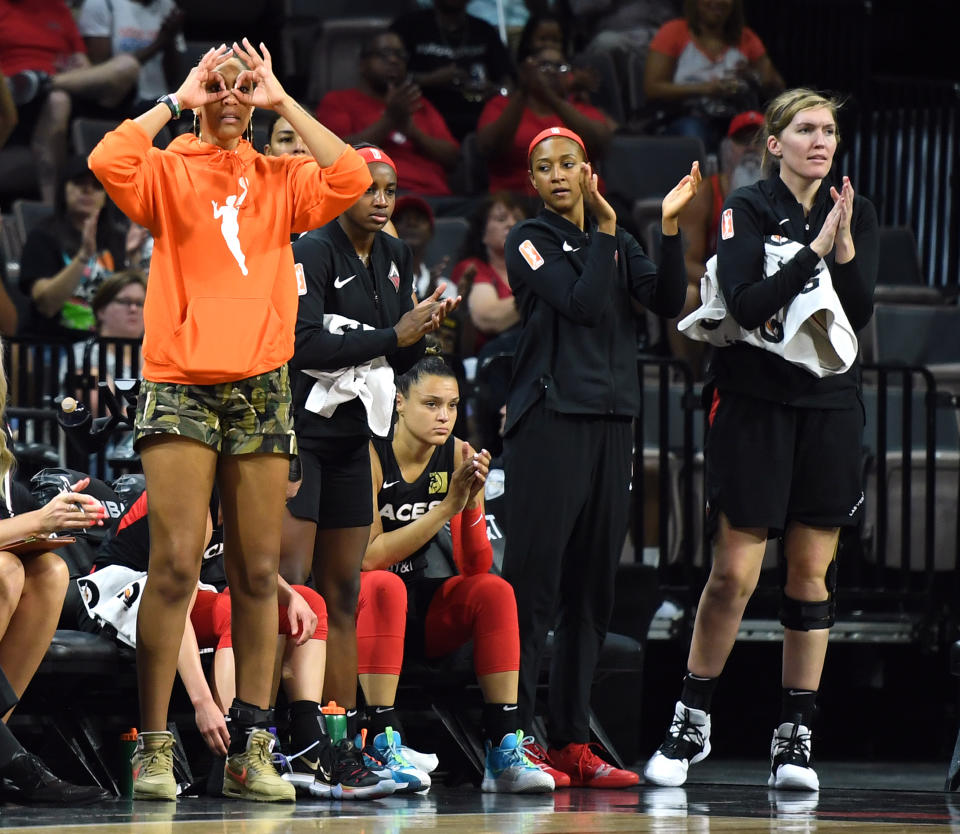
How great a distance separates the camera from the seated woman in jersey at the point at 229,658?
4.16m

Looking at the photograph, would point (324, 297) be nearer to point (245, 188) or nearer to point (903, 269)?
point (245, 188)

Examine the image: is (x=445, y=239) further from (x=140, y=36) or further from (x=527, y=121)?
(x=140, y=36)

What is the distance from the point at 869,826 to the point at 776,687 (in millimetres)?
3610

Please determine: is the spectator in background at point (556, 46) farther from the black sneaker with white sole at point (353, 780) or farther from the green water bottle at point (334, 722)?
the black sneaker with white sole at point (353, 780)

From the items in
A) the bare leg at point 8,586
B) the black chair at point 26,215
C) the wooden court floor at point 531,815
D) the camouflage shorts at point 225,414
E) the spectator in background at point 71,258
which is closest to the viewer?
the wooden court floor at point 531,815

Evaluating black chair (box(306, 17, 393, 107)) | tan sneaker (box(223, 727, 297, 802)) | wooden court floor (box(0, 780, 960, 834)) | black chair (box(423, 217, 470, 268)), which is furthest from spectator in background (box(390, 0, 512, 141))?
tan sneaker (box(223, 727, 297, 802))

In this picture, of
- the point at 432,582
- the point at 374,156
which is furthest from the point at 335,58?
the point at 432,582

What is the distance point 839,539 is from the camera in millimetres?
4680

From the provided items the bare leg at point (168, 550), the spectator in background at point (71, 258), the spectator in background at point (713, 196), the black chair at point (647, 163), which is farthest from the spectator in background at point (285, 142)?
the black chair at point (647, 163)

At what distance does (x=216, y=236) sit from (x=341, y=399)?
61cm

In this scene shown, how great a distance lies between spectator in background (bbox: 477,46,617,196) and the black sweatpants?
3.91m

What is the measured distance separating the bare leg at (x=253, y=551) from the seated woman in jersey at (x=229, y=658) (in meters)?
0.26

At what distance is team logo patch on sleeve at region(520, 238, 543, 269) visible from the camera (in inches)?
179

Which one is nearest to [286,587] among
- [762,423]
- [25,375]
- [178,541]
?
[178,541]
